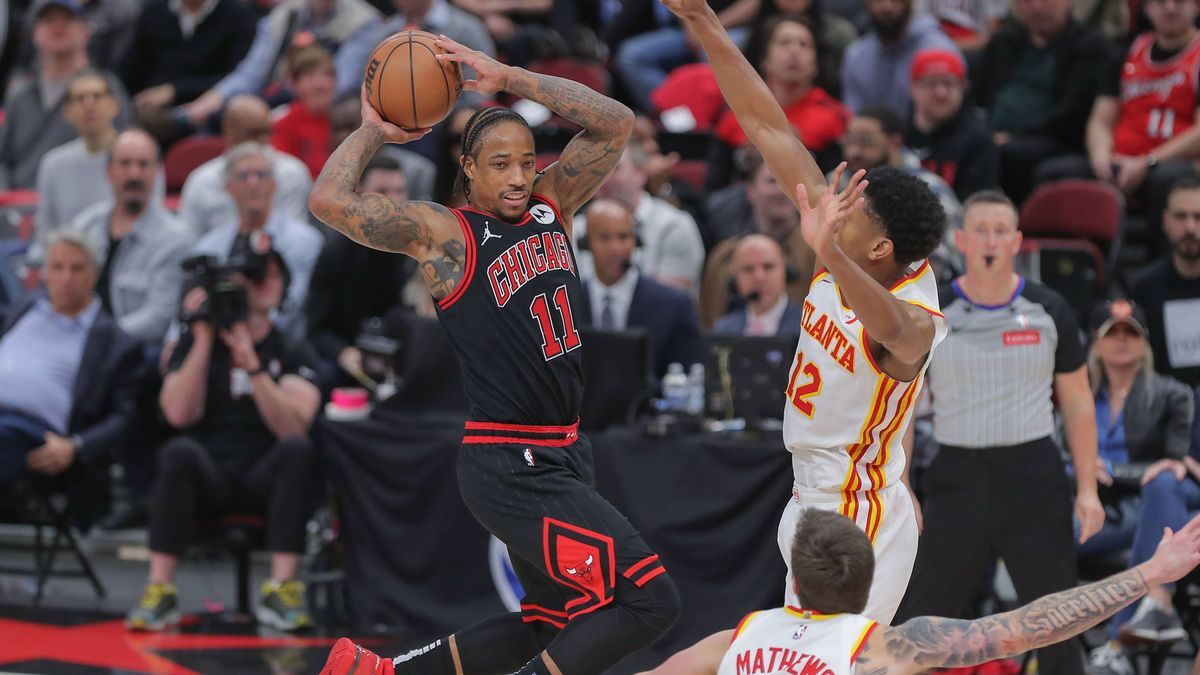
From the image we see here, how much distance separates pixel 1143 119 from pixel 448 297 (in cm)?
663

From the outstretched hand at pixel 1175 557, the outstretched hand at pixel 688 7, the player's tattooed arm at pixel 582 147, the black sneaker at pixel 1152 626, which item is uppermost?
the outstretched hand at pixel 688 7

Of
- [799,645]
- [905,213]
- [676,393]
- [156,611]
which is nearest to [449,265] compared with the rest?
[905,213]

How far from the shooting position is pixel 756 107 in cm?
548

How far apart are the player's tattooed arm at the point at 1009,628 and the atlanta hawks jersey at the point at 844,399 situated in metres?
1.05

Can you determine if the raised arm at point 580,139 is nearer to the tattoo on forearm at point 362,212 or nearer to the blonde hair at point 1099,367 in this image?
the tattoo on forearm at point 362,212

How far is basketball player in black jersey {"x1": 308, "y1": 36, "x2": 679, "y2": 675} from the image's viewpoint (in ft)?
16.9

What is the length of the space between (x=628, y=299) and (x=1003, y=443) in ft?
9.60

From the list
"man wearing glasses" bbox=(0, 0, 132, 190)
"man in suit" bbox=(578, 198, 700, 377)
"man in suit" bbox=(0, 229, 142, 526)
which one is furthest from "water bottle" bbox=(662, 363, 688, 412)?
"man wearing glasses" bbox=(0, 0, 132, 190)

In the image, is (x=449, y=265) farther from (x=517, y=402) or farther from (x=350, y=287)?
(x=350, y=287)

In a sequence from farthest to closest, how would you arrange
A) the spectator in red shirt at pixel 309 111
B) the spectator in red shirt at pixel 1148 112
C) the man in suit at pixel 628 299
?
the spectator in red shirt at pixel 309 111 < the spectator in red shirt at pixel 1148 112 < the man in suit at pixel 628 299

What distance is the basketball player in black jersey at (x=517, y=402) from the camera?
5.15 meters

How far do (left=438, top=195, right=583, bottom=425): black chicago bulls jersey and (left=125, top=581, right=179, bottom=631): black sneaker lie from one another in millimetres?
3768

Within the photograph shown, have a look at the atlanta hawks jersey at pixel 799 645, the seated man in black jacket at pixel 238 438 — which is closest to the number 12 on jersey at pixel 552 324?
the atlanta hawks jersey at pixel 799 645

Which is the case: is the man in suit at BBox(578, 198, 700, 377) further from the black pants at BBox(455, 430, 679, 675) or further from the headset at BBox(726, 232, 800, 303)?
the black pants at BBox(455, 430, 679, 675)
